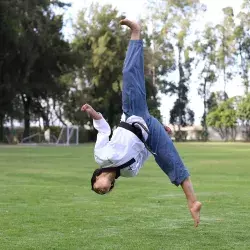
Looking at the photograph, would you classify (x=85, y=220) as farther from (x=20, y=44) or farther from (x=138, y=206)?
(x=20, y=44)

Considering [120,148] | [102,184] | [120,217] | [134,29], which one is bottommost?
[120,217]

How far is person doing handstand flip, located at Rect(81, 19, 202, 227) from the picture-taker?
21.4ft

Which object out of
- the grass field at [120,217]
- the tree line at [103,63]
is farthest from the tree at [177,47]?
the grass field at [120,217]

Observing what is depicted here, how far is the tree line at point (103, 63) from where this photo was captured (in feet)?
183

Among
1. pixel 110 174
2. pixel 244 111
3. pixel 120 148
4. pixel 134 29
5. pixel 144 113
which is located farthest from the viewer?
pixel 244 111

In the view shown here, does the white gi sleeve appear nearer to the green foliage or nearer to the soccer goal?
the green foliage

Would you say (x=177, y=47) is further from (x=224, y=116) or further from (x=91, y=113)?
(x=91, y=113)

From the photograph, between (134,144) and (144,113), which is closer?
(134,144)

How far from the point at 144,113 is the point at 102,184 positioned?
123 cm

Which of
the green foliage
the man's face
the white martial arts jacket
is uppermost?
→ the green foliage

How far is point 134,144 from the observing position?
677cm

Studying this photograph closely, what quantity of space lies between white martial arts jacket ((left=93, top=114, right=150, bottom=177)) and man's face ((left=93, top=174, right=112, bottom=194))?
0.54ft

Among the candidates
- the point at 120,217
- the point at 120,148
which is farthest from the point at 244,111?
the point at 120,148

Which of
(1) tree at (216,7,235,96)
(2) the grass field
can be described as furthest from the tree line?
(2) the grass field
